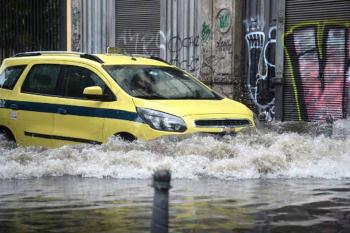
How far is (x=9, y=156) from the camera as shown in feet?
28.6

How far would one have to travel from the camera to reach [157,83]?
9.49 m

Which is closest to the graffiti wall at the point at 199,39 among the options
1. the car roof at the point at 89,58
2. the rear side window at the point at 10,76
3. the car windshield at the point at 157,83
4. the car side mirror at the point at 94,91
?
the car roof at the point at 89,58

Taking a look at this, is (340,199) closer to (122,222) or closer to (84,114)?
(122,222)

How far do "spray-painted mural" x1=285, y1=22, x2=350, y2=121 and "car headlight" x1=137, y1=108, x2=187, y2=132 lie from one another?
6.75m

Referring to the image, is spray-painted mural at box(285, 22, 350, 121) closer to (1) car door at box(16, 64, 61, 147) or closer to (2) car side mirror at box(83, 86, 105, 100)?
(1) car door at box(16, 64, 61, 147)

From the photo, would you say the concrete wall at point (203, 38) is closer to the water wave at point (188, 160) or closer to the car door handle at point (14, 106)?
the car door handle at point (14, 106)

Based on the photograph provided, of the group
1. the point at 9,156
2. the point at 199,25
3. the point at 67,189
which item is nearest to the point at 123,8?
the point at 199,25

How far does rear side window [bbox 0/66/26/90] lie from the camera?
1030 cm

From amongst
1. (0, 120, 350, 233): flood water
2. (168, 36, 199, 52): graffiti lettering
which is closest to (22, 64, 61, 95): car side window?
(0, 120, 350, 233): flood water

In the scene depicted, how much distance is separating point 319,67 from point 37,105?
714 centimetres

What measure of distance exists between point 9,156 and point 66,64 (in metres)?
1.79

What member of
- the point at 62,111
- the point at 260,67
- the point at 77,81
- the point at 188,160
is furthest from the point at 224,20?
the point at 188,160

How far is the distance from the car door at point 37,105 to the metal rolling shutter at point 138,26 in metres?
7.72

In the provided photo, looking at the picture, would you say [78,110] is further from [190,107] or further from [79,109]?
[190,107]
